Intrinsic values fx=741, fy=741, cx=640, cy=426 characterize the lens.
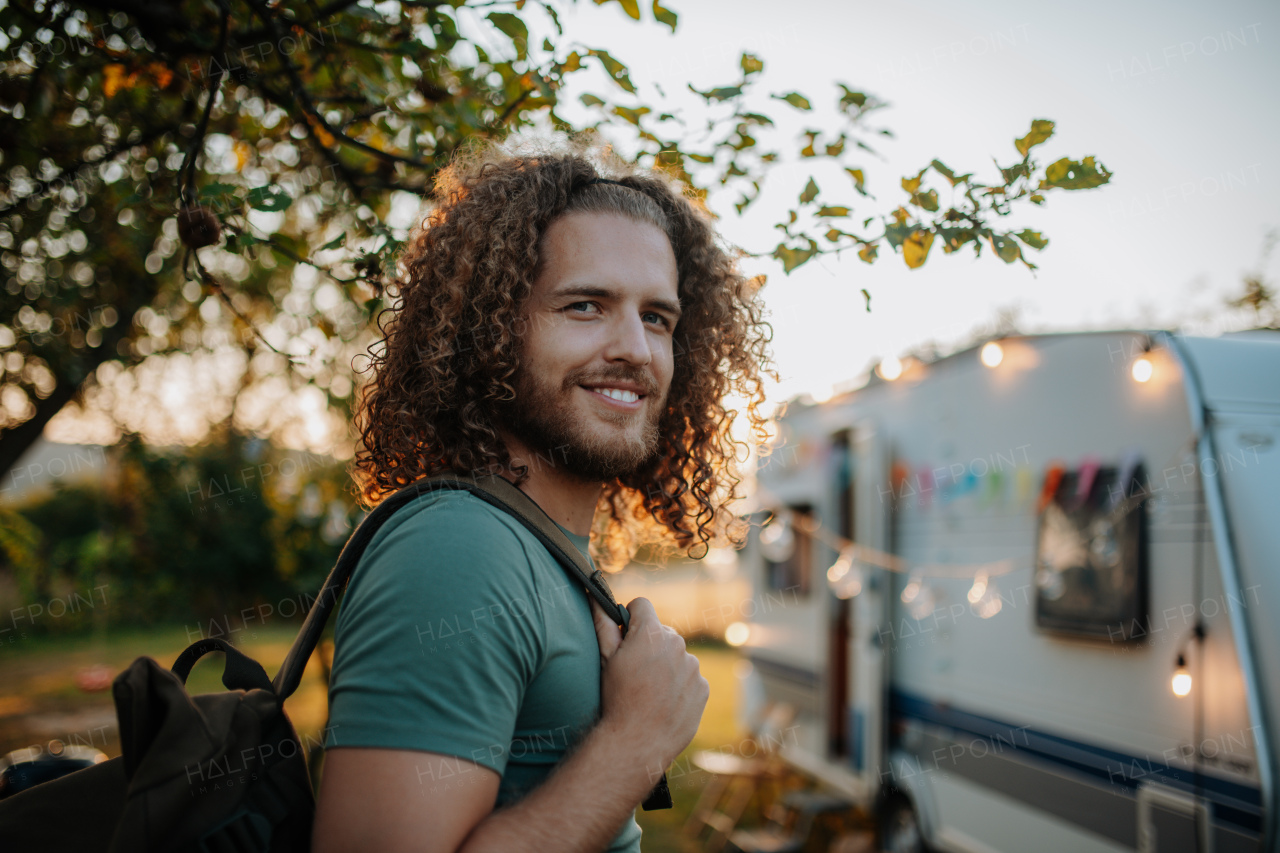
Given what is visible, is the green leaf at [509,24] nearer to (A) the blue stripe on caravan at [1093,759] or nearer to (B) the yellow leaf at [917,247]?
(B) the yellow leaf at [917,247]

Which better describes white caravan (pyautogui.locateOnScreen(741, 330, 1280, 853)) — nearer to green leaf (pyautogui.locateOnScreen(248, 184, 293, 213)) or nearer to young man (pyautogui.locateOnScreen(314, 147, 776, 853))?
young man (pyautogui.locateOnScreen(314, 147, 776, 853))

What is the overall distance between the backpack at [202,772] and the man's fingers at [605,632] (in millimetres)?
89

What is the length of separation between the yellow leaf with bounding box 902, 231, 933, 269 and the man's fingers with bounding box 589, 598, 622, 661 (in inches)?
51.7

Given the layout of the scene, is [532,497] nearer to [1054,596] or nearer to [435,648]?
[435,648]

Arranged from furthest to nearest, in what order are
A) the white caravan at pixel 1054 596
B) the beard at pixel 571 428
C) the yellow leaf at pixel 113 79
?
A: the yellow leaf at pixel 113 79 < the white caravan at pixel 1054 596 < the beard at pixel 571 428

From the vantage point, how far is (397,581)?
1.08 meters

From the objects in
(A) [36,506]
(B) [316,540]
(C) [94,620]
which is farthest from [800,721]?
(A) [36,506]

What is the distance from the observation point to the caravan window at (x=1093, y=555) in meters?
3.24

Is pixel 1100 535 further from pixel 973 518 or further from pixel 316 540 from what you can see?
pixel 316 540

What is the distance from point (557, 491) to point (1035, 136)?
144cm

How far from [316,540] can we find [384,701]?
5.47 metres

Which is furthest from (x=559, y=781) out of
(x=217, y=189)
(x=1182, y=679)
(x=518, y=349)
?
(x=1182, y=679)

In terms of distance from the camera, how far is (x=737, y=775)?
6191 millimetres

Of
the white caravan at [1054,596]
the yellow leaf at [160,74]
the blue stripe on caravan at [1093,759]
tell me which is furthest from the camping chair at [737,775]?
the yellow leaf at [160,74]
